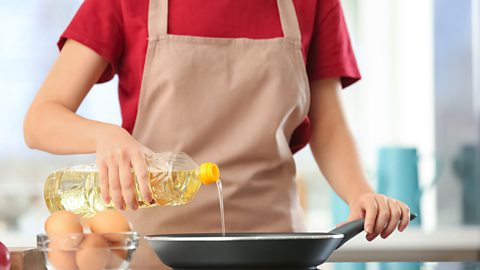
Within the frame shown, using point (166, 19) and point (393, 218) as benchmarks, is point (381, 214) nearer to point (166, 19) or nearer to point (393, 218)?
point (393, 218)

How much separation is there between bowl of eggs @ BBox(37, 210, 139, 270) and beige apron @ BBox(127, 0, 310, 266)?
1.61 feet

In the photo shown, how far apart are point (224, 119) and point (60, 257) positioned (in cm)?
64

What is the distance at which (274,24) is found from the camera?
1.75 meters

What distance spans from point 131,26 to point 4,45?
1455 mm

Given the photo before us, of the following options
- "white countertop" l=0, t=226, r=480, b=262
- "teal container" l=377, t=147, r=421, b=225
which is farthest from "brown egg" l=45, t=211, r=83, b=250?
"teal container" l=377, t=147, r=421, b=225

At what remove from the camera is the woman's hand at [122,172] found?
121 centimetres

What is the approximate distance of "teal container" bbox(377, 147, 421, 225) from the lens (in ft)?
9.37

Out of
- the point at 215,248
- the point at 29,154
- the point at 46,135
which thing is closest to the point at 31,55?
the point at 29,154

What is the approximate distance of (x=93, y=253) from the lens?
42.8 inches

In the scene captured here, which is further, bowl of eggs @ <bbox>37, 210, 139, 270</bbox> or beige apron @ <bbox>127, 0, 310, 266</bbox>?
beige apron @ <bbox>127, 0, 310, 266</bbox>

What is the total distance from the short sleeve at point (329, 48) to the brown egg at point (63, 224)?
0.82 meters

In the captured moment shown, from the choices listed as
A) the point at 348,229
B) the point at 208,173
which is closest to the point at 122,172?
the point at 208,173

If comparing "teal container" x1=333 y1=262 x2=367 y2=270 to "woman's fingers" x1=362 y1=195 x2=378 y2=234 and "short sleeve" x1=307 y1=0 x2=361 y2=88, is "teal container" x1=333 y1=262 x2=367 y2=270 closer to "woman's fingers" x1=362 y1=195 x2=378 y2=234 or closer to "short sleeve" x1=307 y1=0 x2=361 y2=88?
"woman's fingers" x1=362 y1=195 x2=378 y2=234

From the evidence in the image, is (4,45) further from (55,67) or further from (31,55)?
(55,67)
